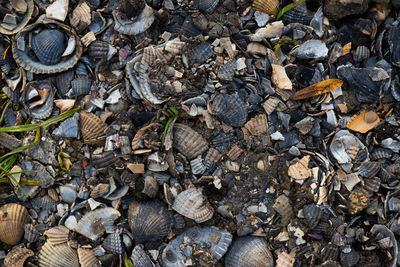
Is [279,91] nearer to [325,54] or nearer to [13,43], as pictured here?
[325,54]

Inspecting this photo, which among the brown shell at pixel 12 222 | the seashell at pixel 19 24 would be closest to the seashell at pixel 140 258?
the brown shell at pixel 12 222

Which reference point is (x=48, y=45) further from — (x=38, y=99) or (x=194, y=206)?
(x=194, y=206)

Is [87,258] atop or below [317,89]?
below

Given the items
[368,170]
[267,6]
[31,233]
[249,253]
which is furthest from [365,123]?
[31,233]

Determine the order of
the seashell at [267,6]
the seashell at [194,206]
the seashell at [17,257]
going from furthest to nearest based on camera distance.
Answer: the seashell at [267,6], the seashell at [17,257], the seashell at [194,206]

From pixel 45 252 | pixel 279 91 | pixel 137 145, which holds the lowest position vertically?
pixel 45 252

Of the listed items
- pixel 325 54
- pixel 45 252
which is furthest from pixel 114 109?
pixel 325 54

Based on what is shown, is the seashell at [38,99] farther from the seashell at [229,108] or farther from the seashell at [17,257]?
the seashell at [229,108]
